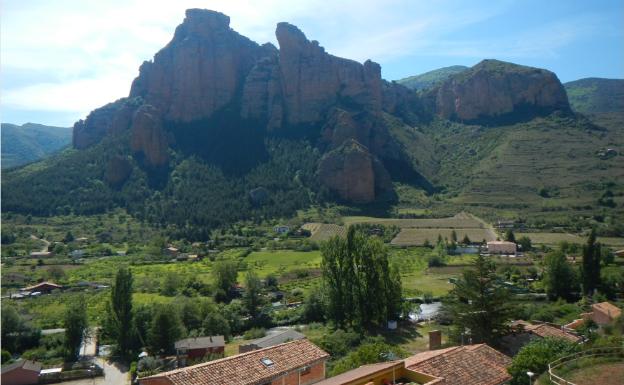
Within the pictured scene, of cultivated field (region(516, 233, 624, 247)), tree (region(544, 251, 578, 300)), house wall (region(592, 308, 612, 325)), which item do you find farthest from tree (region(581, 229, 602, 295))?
cultivated field (region(516, 233, 624, 247))

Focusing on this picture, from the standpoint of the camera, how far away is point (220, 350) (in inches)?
1432

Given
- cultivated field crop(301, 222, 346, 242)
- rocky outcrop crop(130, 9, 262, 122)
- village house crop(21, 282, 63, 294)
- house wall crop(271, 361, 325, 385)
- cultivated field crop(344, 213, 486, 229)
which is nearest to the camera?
house wall crop(271, 361, 325, 385)

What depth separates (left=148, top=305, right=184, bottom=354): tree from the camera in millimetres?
39375

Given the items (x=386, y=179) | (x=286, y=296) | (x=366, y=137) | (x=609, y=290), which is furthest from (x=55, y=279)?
(x=366, y=137)

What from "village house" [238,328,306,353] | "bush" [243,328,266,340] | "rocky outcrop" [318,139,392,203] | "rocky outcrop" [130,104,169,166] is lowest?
"bush" [243,328,266,340]

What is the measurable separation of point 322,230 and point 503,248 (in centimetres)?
3046

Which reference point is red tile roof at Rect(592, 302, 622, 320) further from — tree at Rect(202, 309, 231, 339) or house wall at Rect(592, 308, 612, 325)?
tree at Rect(202, 309, 231, 339)

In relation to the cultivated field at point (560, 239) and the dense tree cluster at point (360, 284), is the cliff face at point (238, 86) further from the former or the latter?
the dense tree cluster at point (360, 284)

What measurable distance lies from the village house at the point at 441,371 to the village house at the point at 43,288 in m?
54.4

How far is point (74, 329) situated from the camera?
40094mm

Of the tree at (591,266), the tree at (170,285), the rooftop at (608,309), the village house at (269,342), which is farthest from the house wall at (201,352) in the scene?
the tree at (591,266)

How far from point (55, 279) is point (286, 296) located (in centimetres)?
3093

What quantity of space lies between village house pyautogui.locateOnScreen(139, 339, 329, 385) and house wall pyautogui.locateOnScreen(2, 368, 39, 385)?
870 inches

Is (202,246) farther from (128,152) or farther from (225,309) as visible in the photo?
(128,152)
